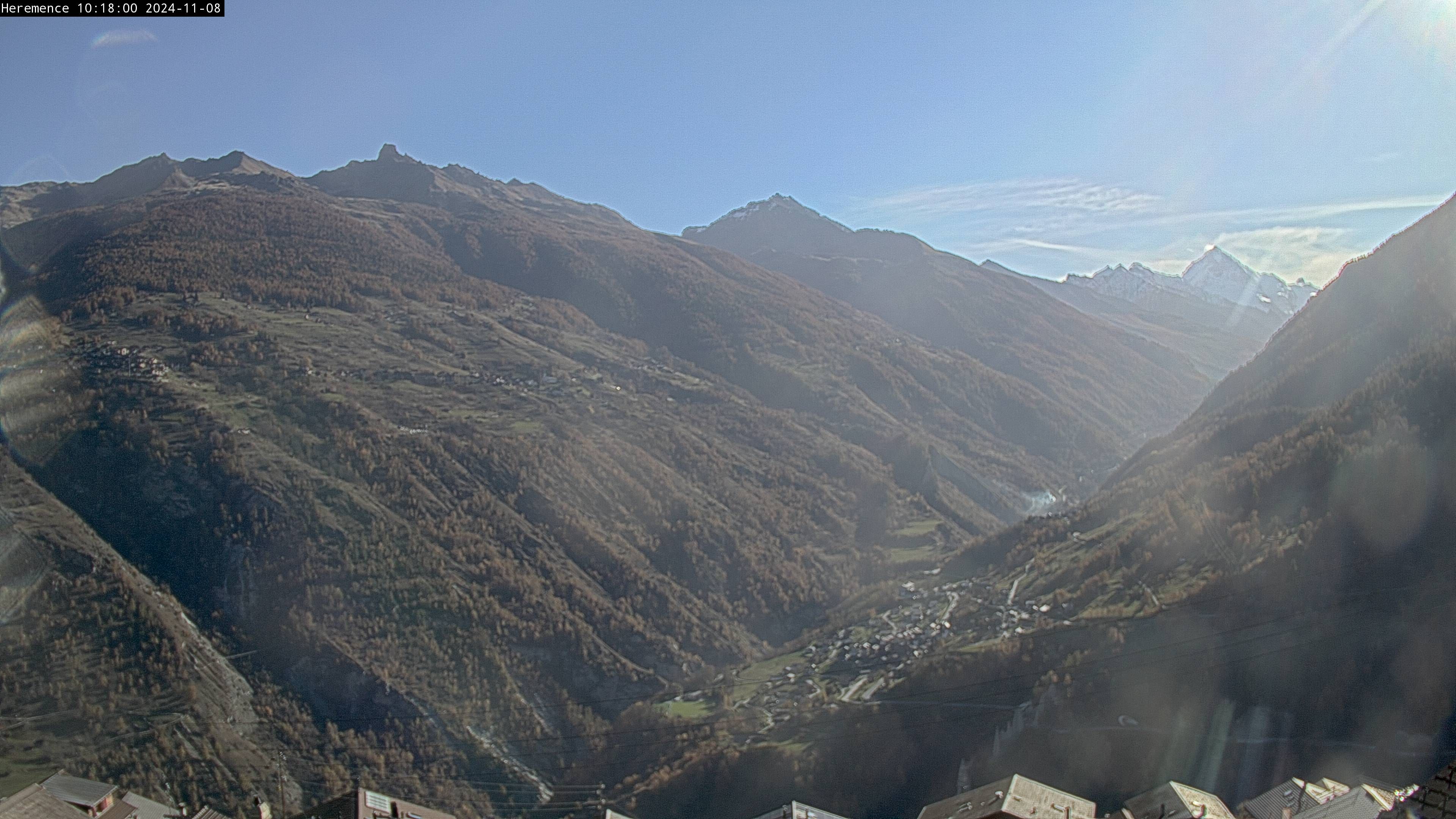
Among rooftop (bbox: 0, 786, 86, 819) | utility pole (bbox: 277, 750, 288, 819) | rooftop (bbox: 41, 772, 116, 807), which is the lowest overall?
utility pole (bbox: 277, 750, 288, 819)

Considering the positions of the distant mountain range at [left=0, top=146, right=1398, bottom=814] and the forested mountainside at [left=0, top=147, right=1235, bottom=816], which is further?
the forested mountainside at [left=0, top=147, right=1235, bottom=816]

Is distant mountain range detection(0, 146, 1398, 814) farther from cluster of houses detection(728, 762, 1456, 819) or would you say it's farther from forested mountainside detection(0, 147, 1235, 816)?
cluster of houses detection(728, 762, 1456, 819)

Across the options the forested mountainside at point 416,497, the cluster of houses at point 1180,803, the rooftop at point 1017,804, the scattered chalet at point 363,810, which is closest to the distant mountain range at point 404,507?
the forested mountainside at point 416,497

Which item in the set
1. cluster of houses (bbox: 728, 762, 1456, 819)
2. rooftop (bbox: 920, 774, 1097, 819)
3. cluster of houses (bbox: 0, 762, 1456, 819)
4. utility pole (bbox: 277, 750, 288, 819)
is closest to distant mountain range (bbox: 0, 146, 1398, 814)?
utility pole (bbox: 277, 750, 288, 819)

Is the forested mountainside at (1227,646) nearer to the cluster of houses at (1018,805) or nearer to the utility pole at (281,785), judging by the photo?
the cluster of houses at (1018,805)

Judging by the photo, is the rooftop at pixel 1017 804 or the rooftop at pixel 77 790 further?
the rooftop at pixel 77 790

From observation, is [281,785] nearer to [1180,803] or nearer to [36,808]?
[36,808]
